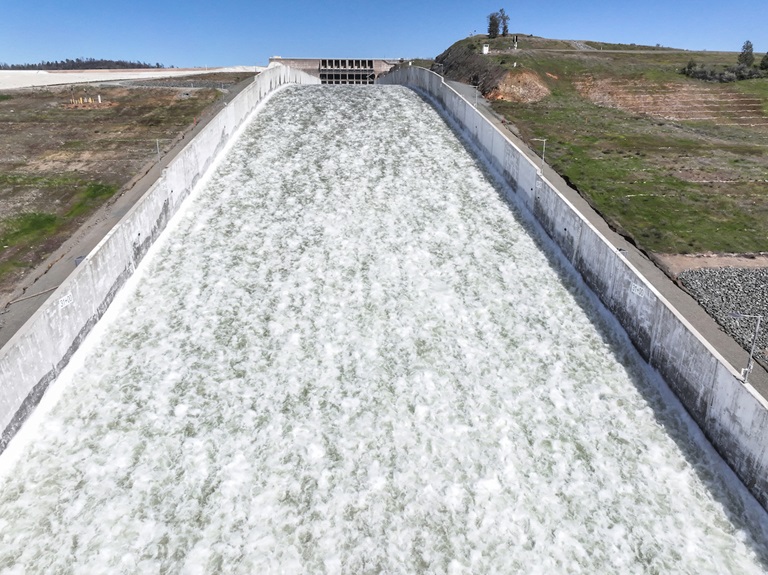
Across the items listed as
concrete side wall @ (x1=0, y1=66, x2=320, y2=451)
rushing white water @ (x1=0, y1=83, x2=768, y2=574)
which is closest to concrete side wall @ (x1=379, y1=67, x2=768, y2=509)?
rushing white water @ (x1=0, y1=83, x2=768, y2=574)

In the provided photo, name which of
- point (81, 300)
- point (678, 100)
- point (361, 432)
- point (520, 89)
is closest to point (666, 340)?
point (361, 432)

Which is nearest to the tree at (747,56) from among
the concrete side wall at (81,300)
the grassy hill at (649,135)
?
the grassy hill at (649,135)

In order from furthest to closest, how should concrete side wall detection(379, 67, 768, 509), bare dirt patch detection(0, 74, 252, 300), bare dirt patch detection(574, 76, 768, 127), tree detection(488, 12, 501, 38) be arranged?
tree detection(488, 12, 501, 38) → bare dirt patch detection(574, 76, 768, 127) → bare dirt patch detection(0, 74, 252, 300) → concrete side wall detection(379, 67, 768, 509)

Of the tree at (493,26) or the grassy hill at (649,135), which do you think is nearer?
the grassy hill at (649,135)

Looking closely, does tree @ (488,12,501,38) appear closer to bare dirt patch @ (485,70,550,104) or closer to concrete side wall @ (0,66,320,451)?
bare dirt patch @ (485,70,550,104)

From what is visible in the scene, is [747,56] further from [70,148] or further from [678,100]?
[70,148]

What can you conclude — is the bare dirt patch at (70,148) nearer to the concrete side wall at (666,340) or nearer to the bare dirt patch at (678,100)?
the concrete side wall at (666,340)
